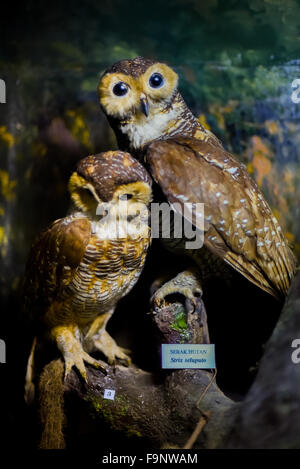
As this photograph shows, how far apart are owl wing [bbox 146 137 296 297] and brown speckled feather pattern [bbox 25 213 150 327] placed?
0.22 m

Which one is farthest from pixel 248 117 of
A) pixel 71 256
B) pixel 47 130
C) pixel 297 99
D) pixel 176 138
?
pixel 71 256

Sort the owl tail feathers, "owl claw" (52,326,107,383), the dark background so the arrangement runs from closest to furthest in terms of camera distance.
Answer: "owl claw" (52,326,107,383)
the owl tail feathers
the dark background

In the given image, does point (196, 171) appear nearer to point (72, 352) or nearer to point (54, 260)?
point (54, 260)

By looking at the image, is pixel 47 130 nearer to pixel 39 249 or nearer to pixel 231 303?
pixel 39 249

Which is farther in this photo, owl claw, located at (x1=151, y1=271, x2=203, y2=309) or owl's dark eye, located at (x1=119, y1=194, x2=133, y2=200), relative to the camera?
owl claw, located at (x1=151, y1=271, x2=203, y2=309)

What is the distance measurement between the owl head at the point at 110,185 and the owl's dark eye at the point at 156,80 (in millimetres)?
328

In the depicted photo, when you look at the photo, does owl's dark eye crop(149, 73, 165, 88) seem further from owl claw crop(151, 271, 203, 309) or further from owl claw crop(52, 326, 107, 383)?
owl claw crop(52, 326, 107, 383)

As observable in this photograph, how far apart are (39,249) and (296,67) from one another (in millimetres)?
1186

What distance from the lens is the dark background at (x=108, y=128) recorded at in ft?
5.61

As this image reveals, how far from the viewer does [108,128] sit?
76.0 inches

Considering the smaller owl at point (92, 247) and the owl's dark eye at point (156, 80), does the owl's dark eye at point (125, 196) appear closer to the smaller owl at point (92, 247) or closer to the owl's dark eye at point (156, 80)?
the smaller owl at point (92, 247)

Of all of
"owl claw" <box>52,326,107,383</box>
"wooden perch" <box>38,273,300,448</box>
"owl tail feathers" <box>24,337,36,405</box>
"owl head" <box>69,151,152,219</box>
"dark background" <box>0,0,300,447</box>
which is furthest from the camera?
"dark background" <box>0,0,300,447</box>

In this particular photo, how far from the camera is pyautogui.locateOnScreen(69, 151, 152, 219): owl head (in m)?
1.28

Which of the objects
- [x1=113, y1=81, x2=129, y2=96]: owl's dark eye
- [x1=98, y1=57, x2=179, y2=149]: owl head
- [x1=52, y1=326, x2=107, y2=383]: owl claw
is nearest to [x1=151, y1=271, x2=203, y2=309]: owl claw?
[x1=52, y1=326, x2=107, y2=383]: owl claw
